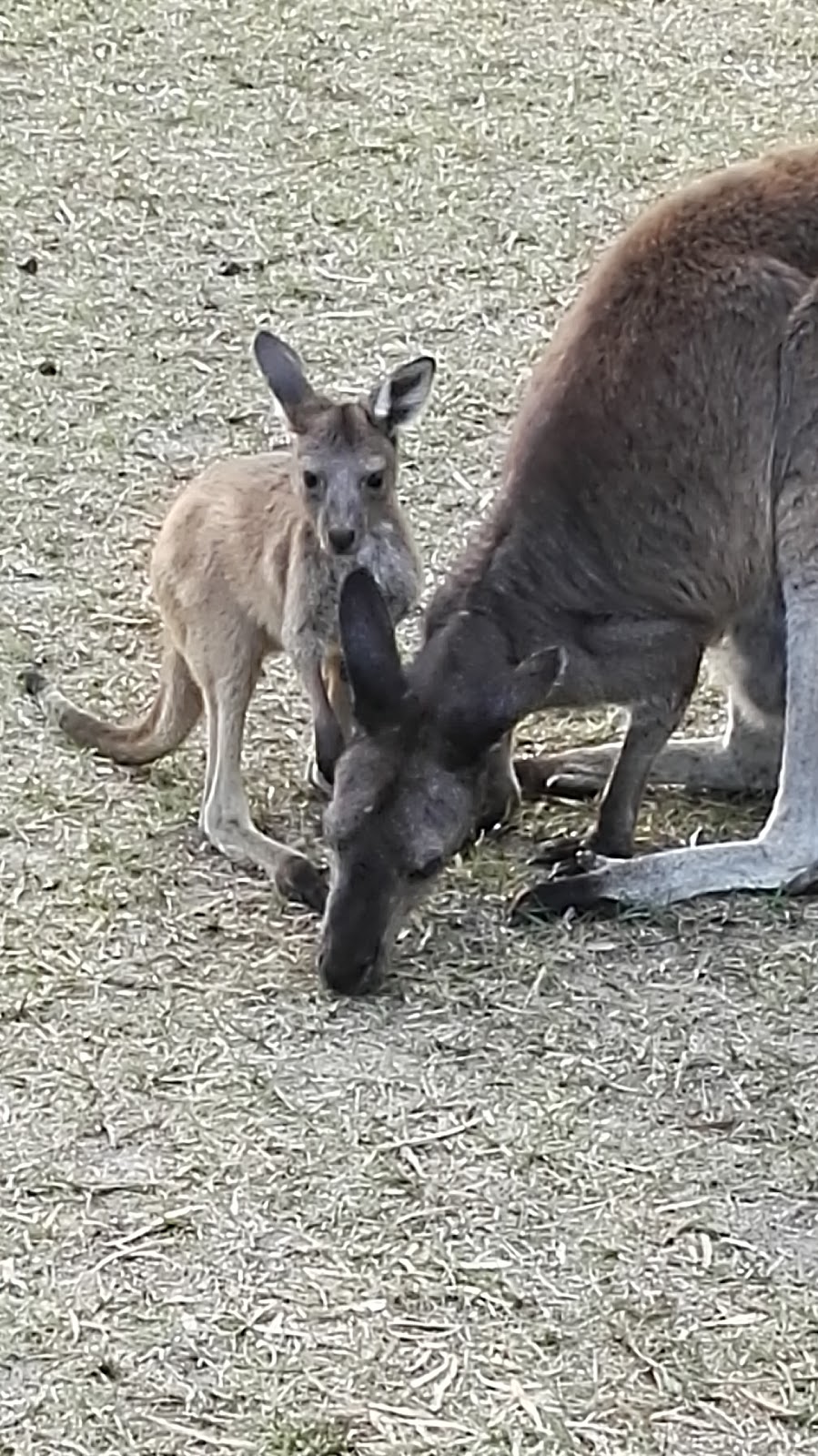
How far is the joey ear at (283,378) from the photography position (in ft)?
15.9

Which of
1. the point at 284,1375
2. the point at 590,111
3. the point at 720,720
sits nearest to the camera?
the point at 284,1375

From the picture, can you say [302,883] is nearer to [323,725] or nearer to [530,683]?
[323,725]

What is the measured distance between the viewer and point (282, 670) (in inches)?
219

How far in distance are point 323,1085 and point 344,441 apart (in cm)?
129

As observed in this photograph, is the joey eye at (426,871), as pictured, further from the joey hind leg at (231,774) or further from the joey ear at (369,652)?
the joey hind leg at (231,774)

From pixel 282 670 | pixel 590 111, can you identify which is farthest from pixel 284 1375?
pixel 590 111

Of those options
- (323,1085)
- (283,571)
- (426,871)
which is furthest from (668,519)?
(323,1085)

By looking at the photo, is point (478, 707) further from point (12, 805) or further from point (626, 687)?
point (12, 805)

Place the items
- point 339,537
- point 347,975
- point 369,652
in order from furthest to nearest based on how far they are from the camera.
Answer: point 339,537, point 369,652, point 347,975

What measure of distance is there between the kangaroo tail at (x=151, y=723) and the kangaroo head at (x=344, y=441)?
50 cm

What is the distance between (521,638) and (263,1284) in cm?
152

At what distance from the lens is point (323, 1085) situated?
13.4 ft

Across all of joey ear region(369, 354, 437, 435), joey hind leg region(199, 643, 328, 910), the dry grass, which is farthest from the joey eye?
joey ear region(369, 354, 437, 435)

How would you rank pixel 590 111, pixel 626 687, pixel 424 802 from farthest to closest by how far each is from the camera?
pixel 590 111 → pixel 626 687 → pixel 424 802
